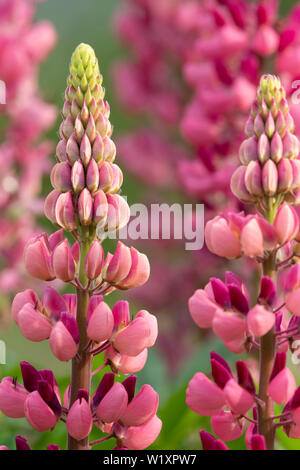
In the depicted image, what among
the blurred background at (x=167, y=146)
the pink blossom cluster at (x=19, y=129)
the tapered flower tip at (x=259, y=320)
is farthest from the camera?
the pink blossom cluster at (x=19, y=129)

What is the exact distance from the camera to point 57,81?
112 inches

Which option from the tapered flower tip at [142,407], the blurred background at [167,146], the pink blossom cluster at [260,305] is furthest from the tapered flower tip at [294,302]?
the blurred background at [167,146]

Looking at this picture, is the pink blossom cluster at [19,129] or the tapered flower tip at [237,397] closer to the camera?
the tapered flower tip at [237,397]

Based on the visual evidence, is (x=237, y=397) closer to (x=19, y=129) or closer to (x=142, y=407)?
(x=142, y=407)

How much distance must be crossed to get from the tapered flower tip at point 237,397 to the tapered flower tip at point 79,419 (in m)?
0.09

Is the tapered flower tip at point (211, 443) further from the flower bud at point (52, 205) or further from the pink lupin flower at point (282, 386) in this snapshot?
the flower bud at point (52, 205)

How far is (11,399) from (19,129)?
2.54 ft

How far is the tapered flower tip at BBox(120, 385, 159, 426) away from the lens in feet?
1.78

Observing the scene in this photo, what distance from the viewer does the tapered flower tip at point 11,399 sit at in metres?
0.55

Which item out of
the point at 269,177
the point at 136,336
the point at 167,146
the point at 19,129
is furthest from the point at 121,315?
the point at 167,146

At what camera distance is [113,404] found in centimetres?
54

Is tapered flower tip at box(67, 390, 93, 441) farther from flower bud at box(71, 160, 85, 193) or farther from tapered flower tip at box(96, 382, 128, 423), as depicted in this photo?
flower bud at box(71, 160, 85, 193)

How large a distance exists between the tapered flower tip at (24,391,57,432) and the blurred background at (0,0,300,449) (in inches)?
8.8
